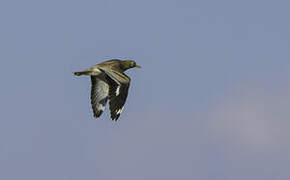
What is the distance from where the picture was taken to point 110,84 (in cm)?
3366

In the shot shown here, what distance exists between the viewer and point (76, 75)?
3412 cm

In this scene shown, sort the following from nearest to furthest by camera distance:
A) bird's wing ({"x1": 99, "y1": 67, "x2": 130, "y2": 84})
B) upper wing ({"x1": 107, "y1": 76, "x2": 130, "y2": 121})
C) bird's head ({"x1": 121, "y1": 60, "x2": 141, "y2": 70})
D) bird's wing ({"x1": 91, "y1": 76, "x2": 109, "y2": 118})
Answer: upper wing ({"x1": 107, "y1": 76, "x2": 130, "y2": 121}) → bird's wing ({"x1": 99, "y1": 67, "x2": 130, "y2": 84}) → bird's wing ({"x1": 91, "y1": 76, "x2": 109, "y2": 118}) → bird's head ({"x1": 121, "y1": 60, "x2": 141, "y2": 70})

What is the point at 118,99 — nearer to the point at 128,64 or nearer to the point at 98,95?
the point at 98,95

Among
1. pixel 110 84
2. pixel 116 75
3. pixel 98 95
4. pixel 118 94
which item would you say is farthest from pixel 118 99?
pixel 98 95

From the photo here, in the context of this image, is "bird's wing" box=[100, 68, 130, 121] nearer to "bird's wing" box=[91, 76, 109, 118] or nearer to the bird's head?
"bird's wing" box=[91, 76, 109, 118]

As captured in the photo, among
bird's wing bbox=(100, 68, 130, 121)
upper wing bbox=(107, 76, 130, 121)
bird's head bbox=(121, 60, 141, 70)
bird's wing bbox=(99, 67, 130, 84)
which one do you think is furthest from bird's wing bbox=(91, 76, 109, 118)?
upper wing bbox=(107, 76, 130, 121)

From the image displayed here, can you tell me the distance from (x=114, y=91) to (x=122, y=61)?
3.40 metres

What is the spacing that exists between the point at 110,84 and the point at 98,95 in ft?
4.58

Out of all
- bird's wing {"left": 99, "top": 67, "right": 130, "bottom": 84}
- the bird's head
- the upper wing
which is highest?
the bird's head

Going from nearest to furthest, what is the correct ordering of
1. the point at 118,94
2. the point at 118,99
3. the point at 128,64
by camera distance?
1. the point at 118,99
2. the point at 118,94
3. the point at 128,64

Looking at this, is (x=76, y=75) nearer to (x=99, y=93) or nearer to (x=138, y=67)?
(x=99, y=93)

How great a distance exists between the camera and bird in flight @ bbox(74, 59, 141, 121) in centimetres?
3188

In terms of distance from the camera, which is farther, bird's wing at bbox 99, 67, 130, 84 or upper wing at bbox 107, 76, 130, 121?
bird's wing at bbox 99, 67, 130, 84

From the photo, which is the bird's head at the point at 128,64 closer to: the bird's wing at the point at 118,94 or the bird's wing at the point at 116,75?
the bird's wing at the point at 116,75
